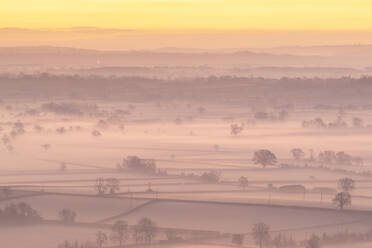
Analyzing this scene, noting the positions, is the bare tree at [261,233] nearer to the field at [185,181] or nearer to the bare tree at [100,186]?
the field at [185,181]

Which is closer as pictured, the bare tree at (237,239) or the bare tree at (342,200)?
the bare tree at (237,239)

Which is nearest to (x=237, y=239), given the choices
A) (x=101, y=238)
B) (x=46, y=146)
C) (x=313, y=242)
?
(x=313, y=242)

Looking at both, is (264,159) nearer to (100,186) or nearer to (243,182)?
(243,182)

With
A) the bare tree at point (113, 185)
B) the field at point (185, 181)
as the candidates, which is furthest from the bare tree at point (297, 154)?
the bare tree at point (113, 185)

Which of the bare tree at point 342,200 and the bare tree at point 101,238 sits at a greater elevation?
the bare tree at point 342,200

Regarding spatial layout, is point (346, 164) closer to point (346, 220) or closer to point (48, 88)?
point (346, 220)

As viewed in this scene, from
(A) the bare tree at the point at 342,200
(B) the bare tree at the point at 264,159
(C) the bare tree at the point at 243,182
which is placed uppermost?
(B) the bare tree at the point at 264,159

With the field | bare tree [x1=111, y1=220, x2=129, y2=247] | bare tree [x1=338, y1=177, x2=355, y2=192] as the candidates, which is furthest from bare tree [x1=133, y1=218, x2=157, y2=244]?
bare tree [x1=338, y1=177, x2=355, y2=192]
